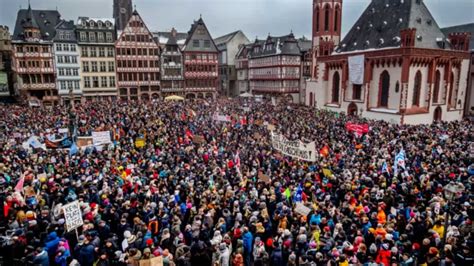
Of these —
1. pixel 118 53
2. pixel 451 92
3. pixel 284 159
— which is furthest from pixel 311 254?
pixel 118 53

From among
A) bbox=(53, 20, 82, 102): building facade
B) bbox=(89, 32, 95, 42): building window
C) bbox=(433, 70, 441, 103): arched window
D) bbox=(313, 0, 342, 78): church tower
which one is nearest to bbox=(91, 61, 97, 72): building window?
bbox=(53, 20, 82, 102): building facade

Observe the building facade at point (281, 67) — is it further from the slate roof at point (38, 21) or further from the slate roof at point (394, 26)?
the slate roof at point (38, 21)

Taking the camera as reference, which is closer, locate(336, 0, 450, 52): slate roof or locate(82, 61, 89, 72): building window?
locate(336, 0, 450, 52): slate roof

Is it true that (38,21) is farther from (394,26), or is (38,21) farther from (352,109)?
(394,26)

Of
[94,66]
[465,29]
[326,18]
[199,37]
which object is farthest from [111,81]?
[465,29]

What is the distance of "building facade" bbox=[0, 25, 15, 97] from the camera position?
5628cm

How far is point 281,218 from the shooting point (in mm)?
11180

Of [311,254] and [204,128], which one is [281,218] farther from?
[204,128]

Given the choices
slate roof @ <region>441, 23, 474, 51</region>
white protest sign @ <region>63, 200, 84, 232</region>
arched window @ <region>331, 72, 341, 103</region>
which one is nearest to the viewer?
white protest sign @ <region>63, 200, 84, 232</region>

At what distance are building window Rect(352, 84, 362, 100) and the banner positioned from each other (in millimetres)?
30106

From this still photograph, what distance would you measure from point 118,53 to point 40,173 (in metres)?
42.9

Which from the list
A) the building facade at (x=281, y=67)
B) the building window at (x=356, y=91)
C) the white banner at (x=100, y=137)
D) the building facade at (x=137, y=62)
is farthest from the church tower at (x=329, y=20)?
the white banner at (x=100, y=137)

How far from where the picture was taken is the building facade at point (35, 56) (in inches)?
1975

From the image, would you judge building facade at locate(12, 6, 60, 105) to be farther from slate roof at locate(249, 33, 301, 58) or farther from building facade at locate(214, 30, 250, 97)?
slate roof at locate(249, 33, 301, 58)
